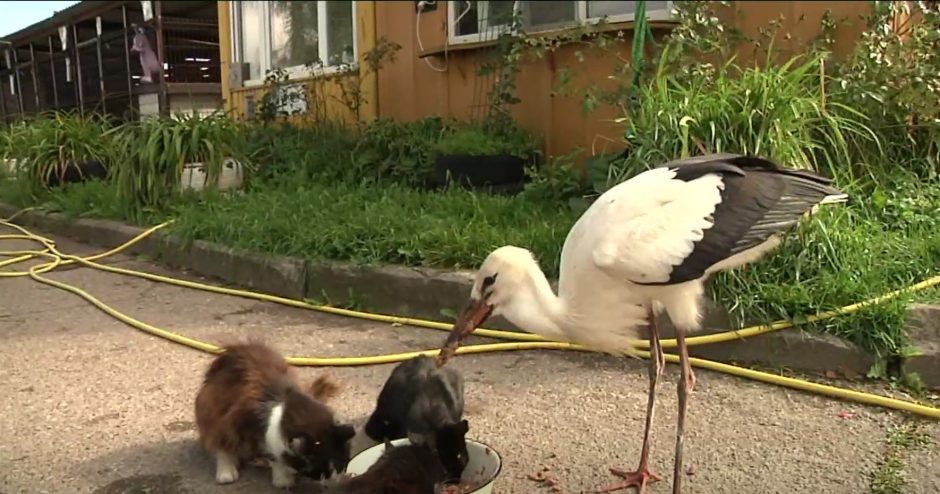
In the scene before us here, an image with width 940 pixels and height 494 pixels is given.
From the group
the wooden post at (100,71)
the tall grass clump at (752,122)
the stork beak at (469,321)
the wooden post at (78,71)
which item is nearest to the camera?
the stork beak at (469,321)

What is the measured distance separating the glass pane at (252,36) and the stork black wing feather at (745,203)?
343 inches

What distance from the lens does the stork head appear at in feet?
8.53

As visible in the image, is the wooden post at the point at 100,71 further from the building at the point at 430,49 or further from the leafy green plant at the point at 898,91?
the leafy green plant at the point at 898,91

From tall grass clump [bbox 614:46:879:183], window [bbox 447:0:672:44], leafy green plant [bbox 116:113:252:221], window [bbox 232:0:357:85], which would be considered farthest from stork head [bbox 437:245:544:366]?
window [bbox 232:0:357:85]

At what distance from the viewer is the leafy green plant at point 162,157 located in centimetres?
674

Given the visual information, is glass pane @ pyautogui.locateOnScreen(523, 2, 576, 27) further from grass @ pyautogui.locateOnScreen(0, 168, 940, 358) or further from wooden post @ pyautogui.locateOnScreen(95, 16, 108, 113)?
wooden post @ pyautogui.locateOnScreen(95, 16, 108, 113)

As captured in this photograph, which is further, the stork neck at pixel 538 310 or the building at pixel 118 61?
the building at pixel 118 61

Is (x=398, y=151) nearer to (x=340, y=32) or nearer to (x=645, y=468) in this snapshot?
(x=340, y=32)

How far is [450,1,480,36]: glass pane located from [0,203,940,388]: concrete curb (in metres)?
3.36

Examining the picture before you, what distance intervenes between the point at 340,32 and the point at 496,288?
7.26 meters

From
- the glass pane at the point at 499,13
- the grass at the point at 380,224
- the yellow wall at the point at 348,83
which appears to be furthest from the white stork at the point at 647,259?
the yellow wall at the point at 348,83

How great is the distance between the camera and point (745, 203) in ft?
8.56

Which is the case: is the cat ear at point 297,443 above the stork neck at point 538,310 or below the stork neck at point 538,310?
below

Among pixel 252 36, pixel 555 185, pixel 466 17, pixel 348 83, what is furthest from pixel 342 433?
pixel 252 36
